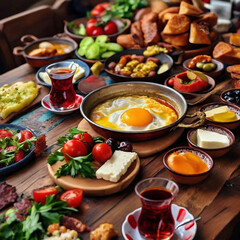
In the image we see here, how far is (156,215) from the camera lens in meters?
1.76

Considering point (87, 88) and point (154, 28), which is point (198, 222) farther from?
point (154, 28)

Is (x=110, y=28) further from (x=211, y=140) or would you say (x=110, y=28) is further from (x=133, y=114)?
(x=211, y=140)

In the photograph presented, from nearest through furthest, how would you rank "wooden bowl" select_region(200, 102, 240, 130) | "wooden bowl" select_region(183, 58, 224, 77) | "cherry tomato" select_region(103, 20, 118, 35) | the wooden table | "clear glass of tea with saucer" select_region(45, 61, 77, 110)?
the wooden table → "wooden bowl" select_region(200, 102, 240, 130) → "clear glass of tea with saucer" select_region(45, 61, 77, 110) → "wooden bowl" select_region(183, 58, 224, 77) → "cherry tomato" select_region(103, 20, 118, 35)

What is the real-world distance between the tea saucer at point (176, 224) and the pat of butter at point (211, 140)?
2.02ft

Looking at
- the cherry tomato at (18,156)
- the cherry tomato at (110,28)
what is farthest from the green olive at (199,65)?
the cherry tomato at (18,156)

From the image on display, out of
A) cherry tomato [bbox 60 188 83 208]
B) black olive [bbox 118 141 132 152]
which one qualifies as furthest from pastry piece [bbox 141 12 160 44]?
cherry tomato [bbox 60 188 83 208]

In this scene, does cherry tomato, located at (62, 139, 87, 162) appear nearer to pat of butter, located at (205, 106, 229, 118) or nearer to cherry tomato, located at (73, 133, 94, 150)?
cherry tomato, located at (73, 133, 94, 150)

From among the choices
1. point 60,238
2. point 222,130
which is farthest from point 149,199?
point 222,130

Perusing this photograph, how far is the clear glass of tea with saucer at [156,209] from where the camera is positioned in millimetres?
1746

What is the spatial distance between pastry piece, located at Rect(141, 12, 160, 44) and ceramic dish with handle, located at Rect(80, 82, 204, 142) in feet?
3.68

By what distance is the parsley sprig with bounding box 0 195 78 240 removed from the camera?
1832mm

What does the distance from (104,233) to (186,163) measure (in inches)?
28.6

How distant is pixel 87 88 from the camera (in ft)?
11.1

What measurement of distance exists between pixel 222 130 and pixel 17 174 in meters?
1.48
